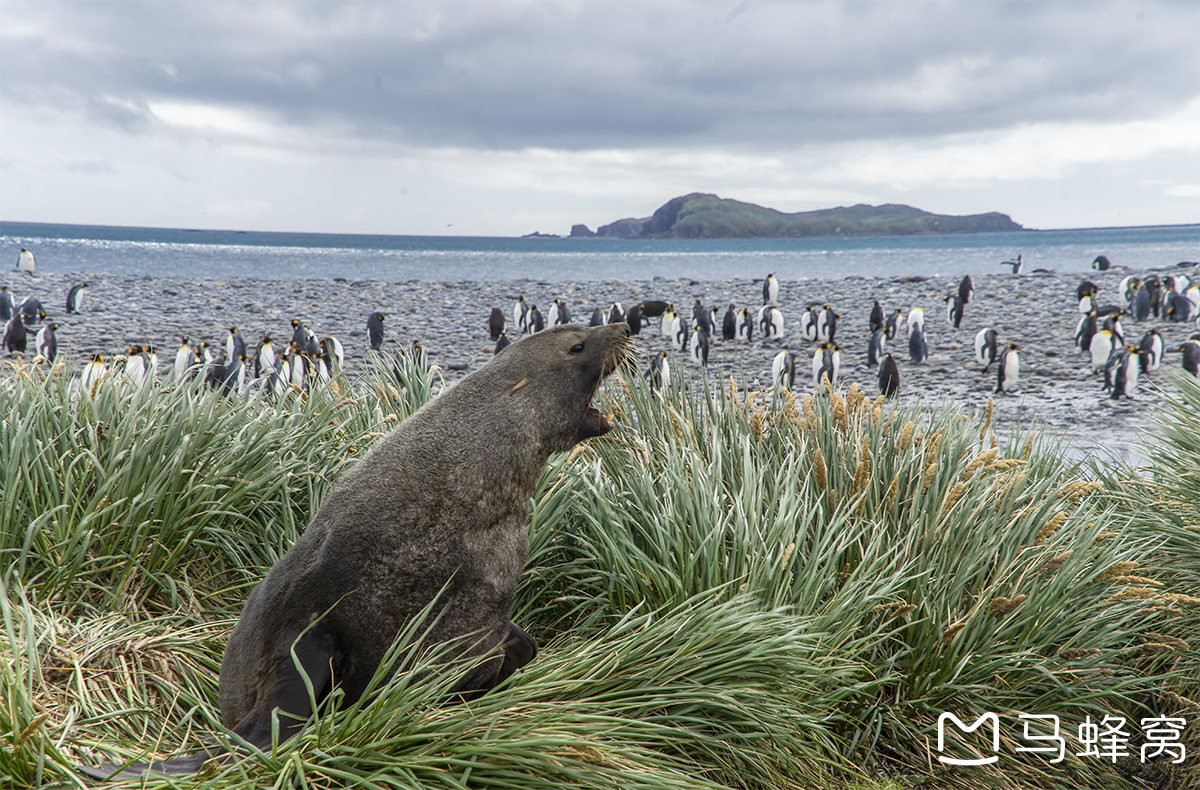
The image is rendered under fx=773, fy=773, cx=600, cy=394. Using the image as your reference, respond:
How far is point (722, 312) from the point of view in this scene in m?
26.9

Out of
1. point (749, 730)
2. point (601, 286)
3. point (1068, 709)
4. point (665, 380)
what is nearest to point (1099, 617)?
point (1068, 709)

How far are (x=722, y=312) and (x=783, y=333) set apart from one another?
15.6ft

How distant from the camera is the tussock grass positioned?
2.06 metres

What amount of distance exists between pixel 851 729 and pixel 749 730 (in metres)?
0.64

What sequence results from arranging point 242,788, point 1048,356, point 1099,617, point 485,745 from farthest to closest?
point 1048,356 < point 1099,617 < point 485,745 < point 242,788

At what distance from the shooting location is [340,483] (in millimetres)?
2447

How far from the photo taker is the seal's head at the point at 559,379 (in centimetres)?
250

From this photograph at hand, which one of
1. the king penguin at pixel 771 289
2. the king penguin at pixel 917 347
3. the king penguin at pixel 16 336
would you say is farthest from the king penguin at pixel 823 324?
the king penguin at pixel 16 336

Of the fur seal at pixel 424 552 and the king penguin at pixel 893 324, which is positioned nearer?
the fur seal at pixel 424 552

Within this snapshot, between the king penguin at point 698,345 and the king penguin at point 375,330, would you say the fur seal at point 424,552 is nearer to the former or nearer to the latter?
the king penguin at point 698,345

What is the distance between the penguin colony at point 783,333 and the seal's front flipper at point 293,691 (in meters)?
8.38

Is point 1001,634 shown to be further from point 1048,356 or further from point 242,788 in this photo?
point 1048,356

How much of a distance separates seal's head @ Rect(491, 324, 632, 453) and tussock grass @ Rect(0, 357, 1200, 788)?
0.64 metres

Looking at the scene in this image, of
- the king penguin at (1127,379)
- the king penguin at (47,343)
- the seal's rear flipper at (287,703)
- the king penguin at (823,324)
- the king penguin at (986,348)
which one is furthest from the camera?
the king penguin at (823,324)
